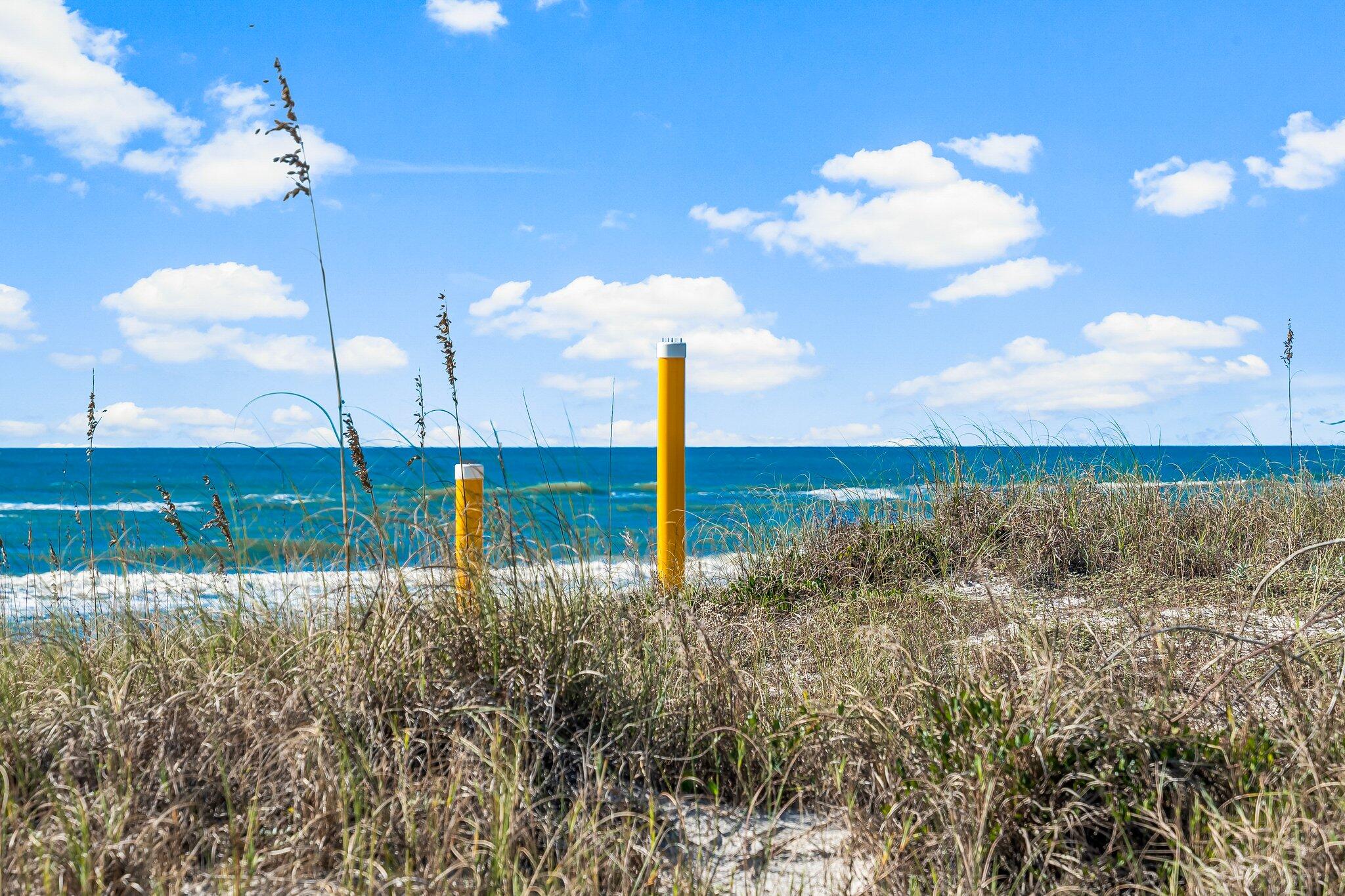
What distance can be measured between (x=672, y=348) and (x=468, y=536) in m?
3.00

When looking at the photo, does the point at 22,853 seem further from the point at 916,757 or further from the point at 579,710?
the point at 916,757

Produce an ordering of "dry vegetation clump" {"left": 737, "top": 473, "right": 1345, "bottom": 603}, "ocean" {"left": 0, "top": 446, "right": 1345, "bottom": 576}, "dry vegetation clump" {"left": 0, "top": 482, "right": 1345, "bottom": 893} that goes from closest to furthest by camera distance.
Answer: "dry vegetation clump" {"left": 0, "top": 482, "right": 1345, "bottom": 893} < "ocean" {"left": 0, "top": 446, "right": 1345, "bottom": 576} < "dry vegetation clump" {"left": 737, "top": 473, "right": 1345, "bottom": 603}

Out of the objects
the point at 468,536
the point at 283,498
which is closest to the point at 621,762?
the point at 468,536

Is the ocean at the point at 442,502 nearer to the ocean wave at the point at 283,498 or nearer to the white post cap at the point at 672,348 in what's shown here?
the ocean wave at the point at 283,498

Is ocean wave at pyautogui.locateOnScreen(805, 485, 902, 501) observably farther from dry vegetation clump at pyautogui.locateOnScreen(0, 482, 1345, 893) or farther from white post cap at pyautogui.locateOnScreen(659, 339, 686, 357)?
dry vegetation clump at pyautogui.locateOnScreen(0, 482, 1345, 893)

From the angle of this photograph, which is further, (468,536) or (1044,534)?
(1044,534)

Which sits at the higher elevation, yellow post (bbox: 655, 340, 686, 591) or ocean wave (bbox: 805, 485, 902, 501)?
yellow post (bbox: 655, 340, 686, 591)

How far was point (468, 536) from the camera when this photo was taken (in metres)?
3.12

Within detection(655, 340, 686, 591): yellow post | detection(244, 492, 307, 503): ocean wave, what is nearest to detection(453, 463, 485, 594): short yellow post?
detection(244, 492, 307, 503): ocean wave

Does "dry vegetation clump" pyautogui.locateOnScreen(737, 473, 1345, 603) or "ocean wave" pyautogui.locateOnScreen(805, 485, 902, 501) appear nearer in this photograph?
"dry vegetation clump" pyautogui.locateOnScreen(737, 473, 1345, 603)

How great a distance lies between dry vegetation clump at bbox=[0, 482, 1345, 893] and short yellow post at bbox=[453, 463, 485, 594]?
104 mm

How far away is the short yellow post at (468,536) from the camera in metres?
2.87

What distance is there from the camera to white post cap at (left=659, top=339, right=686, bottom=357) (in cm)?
588

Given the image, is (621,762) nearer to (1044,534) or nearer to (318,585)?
(318,585)
